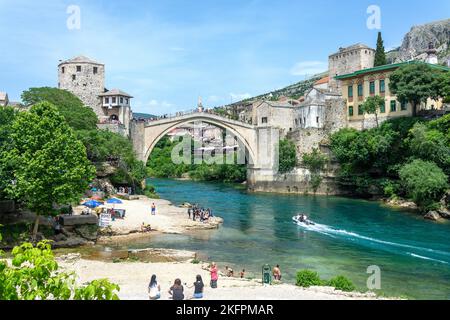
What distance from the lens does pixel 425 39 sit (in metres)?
124

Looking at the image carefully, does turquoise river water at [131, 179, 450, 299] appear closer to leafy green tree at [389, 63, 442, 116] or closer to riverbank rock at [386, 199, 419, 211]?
riverbank rock at [386, 199, 419, 211]

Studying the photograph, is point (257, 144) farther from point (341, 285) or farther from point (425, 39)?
point (425, 39)

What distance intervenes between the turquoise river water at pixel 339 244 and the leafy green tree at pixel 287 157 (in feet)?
51.6

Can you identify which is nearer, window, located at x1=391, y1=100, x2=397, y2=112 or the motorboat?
the motorboat

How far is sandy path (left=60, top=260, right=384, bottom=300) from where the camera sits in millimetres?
16047

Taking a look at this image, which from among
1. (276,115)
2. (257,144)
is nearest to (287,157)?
(257,144)

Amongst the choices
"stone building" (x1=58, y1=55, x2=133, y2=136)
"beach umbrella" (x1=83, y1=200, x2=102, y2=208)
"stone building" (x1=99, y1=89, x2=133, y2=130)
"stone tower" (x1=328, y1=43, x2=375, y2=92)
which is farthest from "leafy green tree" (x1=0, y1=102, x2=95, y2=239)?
"stone tower" (x1=328, y1=43, x2=375, y2=92)

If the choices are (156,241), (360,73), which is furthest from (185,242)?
(360,73)

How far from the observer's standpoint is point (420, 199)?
40.1 m

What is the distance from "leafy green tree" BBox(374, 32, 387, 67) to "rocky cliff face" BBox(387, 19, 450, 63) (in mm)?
43209

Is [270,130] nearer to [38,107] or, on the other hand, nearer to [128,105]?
[128,105]

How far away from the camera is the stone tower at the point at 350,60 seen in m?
78.9

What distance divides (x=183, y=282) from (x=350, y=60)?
230 ft
